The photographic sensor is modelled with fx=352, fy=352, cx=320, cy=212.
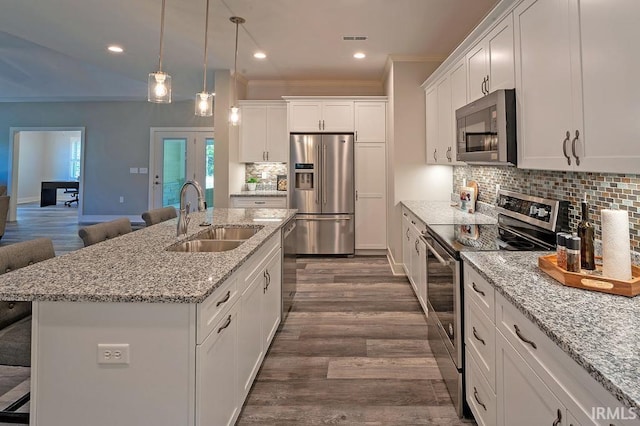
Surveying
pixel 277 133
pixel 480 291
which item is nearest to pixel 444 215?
pixel 480 291

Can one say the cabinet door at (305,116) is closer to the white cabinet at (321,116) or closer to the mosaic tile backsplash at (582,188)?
the white cabinet at (321,116)

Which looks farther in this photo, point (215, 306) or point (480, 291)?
point (480, 291)

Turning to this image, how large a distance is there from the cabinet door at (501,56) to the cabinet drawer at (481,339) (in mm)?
1384

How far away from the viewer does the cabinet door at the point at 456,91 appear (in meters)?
3.01

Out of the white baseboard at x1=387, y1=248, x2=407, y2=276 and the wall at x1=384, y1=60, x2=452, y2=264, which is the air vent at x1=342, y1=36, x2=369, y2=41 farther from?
the white baseboard at x1=387, y1=248, x2=407, y2=276

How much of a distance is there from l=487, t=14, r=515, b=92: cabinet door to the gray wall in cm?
692

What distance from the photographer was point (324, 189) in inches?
205

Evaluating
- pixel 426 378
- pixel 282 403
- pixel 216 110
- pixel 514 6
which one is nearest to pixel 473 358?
pixel 426 378

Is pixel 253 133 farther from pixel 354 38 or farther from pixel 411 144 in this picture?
pixel 411 144

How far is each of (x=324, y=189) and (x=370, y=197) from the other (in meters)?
0.70

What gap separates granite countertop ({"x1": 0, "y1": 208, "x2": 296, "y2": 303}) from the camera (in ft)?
3.93

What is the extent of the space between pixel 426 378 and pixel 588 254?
4.07ft

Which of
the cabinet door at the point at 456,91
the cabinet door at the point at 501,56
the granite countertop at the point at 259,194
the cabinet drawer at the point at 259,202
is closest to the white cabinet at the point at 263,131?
the granite countertop at the point at 259,194

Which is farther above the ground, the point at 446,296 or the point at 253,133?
the point at 253,133
